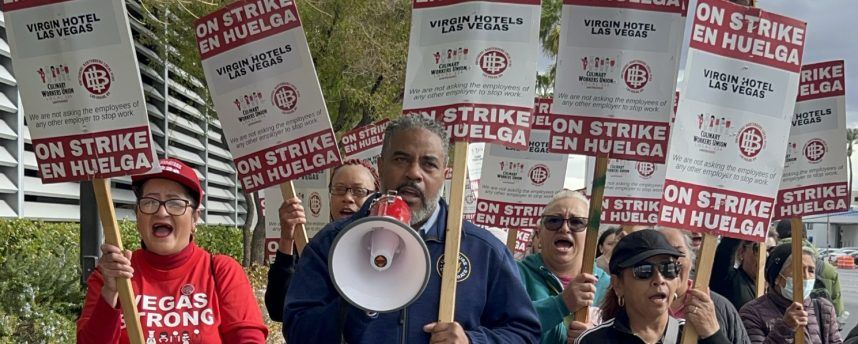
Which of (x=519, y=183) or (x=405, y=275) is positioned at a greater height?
(x=519, y=183)

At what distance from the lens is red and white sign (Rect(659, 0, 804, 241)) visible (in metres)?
4.39

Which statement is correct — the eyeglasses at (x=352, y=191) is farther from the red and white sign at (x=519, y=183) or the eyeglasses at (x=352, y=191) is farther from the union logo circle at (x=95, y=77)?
the red and white sign at (x=519, y=183)

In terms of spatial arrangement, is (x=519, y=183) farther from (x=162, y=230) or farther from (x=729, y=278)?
(x=162, y=230)

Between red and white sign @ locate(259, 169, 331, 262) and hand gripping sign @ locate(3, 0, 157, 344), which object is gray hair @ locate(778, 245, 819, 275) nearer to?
red and white sign @ locate(259, 169, 331, 262)

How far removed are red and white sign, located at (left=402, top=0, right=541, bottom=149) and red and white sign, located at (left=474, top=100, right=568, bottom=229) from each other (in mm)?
3047

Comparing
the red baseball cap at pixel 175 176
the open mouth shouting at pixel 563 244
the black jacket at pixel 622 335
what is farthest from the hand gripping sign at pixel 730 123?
the red baseball cap at pixel 175 176

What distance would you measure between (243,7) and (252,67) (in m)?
0.30

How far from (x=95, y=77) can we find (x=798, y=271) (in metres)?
3.81

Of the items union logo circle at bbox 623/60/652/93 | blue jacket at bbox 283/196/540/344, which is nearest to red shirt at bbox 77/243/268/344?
blue jacket at bbox 283/196/540/344

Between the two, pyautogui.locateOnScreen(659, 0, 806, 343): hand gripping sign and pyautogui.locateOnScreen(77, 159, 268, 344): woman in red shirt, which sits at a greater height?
pyautogui.locateOnScreen(659, 0, 806, 343): hand gripping sign

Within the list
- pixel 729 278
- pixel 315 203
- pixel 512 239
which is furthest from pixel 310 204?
pixel 729 278

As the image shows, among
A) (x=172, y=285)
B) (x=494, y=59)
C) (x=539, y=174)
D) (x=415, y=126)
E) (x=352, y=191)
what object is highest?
(x=494, y=59)

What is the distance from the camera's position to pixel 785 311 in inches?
233

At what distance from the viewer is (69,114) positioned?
4223mm
